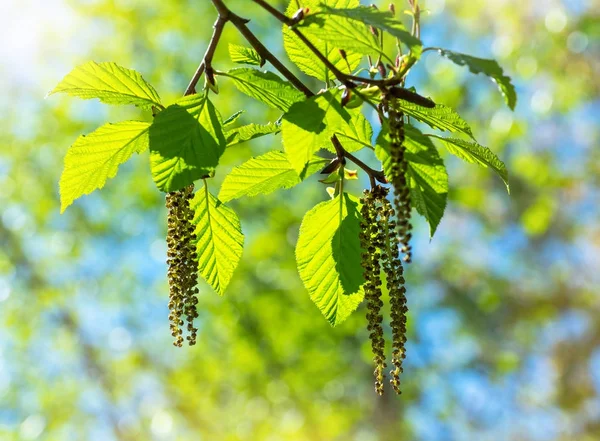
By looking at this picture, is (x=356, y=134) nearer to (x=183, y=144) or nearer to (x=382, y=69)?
(x=382, y=69)

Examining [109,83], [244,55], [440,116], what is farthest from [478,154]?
[109,83]

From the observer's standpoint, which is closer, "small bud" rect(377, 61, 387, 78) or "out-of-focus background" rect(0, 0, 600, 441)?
"small bud" rect(377, 61, 387, 78)

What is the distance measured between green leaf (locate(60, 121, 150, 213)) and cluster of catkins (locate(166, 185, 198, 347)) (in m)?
0.11

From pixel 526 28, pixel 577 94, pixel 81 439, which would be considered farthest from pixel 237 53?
pixel 81 439

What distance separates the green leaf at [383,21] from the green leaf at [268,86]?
0.55 ft

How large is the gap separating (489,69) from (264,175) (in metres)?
0.44

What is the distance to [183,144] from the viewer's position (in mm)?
894

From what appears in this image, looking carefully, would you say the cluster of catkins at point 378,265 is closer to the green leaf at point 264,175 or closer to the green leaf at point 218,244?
the green leaf at point 264,175

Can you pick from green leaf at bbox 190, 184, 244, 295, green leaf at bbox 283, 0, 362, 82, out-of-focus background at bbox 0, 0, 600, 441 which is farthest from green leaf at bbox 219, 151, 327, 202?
out-of-focus background at bbox 0, 0, 600, 441

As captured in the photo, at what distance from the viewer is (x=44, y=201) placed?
9086 mm

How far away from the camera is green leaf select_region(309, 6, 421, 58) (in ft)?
2.52

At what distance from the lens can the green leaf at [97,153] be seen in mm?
988

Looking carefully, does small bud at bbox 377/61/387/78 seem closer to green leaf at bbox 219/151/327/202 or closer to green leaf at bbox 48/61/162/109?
green leaf at bbox 219/151/327/202

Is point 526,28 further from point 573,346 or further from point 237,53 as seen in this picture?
point 237,53
